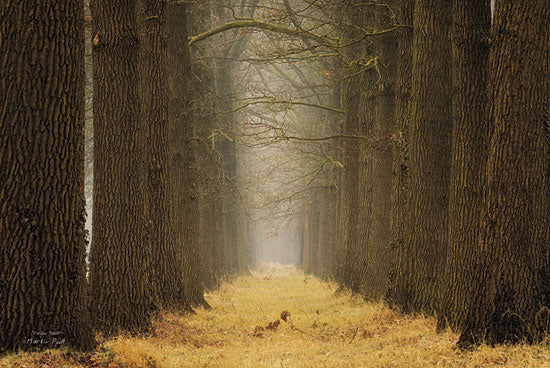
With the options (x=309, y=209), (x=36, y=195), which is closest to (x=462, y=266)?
(x=36, y=195)

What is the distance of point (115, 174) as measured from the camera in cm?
897

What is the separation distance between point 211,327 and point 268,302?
20.6ft

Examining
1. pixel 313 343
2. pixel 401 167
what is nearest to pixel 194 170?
pixel 401 167

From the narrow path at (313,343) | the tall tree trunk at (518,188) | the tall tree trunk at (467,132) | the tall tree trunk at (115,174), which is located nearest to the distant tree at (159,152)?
the narrow path at (313,343)

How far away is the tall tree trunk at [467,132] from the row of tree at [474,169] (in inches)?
0.6

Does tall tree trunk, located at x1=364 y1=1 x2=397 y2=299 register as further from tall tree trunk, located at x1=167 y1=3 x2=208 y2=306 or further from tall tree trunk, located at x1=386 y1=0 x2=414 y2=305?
tall tree trunk, located at x1=167 y1=3 x2=208 y2=306

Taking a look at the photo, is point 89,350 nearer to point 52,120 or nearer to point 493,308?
point 52,120

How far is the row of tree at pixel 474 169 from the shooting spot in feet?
23.0

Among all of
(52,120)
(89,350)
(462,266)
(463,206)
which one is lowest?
(89,350)

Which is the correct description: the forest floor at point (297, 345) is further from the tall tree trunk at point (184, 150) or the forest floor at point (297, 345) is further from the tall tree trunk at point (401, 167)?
the tall tree trunk at point (184, 150)

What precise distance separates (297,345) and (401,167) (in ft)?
13.6

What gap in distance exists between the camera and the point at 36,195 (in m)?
5.93

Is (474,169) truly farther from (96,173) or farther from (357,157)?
(357,157)

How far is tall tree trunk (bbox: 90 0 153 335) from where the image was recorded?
8.90 m
